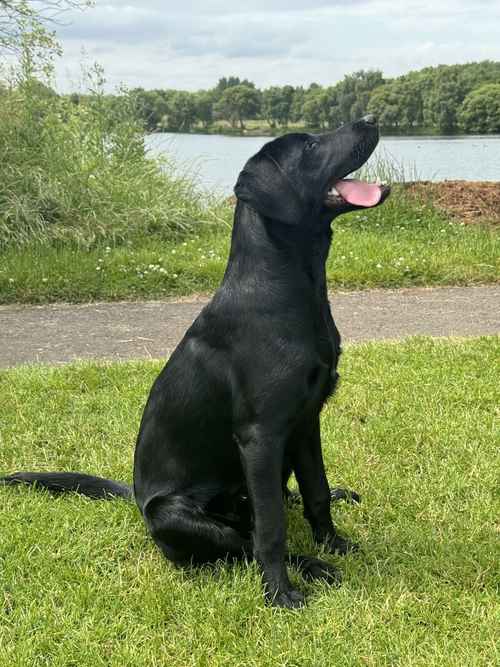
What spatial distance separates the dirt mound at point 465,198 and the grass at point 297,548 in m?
5.50

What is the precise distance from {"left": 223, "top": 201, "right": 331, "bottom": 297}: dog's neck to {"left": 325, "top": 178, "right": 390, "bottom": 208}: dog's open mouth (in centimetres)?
11

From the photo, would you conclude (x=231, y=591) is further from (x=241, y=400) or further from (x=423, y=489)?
(x=423, y=489)

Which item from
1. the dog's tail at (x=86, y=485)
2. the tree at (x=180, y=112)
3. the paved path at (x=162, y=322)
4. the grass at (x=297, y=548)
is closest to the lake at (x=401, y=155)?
the tree at (x=180, y=112)

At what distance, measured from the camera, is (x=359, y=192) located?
2930mm

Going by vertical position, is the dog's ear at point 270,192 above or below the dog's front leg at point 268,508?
above

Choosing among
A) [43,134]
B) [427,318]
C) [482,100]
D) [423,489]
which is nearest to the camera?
[423,489]

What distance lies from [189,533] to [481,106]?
12052 millimetres

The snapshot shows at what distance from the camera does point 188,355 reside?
10.3 ft

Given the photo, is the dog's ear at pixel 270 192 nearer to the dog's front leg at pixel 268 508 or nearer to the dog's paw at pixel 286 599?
the dog's front leg at pixel 268 508

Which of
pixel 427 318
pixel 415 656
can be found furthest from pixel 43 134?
pixel 415 656

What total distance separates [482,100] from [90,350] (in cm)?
953

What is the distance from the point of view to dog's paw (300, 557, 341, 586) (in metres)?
3.13

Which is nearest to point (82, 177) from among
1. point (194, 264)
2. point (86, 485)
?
point (194, 264)

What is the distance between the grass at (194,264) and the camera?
26.2ft
